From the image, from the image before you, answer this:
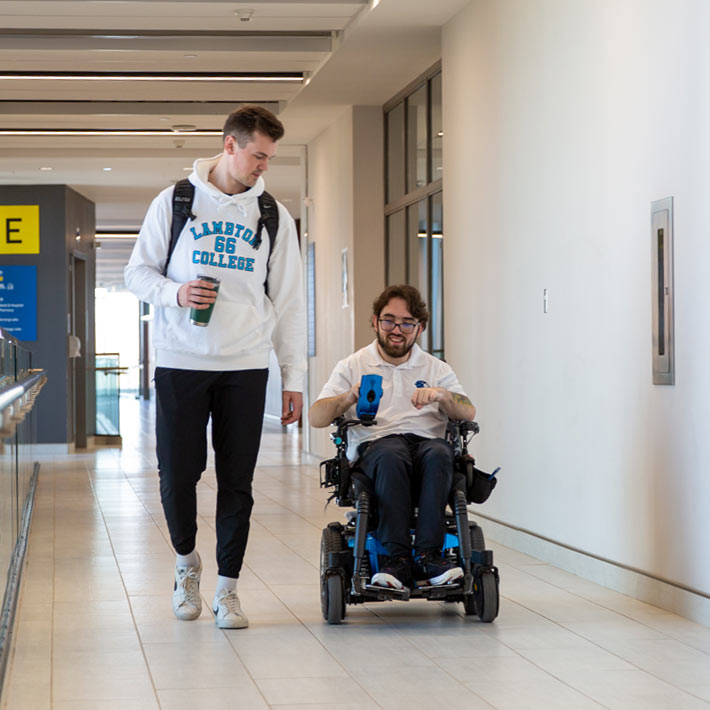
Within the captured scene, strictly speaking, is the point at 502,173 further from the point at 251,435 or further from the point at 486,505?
the point at 251,435

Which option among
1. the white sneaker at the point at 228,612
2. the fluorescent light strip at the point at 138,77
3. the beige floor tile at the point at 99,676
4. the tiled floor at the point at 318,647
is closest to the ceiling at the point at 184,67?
the fluorescent light strip at the point at 138,77

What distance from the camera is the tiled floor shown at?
3037mm

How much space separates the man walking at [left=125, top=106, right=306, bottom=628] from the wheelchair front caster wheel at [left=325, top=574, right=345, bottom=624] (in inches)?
11.0

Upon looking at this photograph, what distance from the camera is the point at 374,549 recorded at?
12.6ft

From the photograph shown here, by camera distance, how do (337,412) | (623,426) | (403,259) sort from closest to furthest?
(337,412) < (623,426) < (403,259)

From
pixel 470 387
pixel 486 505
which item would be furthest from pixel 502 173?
pixel 486 505

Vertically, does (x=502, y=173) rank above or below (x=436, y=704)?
above

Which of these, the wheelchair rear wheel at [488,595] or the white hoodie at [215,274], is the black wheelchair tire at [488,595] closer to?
the wheelchair rear wheel at [488,595]

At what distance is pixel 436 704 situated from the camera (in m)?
2.95

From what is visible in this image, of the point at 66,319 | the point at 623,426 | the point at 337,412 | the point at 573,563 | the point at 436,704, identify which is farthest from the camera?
the point at 66,319

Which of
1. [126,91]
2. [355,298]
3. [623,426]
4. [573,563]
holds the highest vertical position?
[126,91]

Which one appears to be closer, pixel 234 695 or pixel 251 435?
pixel 234 695

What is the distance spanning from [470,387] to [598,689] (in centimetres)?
339

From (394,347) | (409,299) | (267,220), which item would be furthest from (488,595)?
(267,220)
